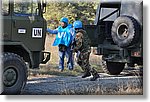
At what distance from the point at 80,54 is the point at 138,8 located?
1.37 m

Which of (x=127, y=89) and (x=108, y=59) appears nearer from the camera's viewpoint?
(x=127, y=89)

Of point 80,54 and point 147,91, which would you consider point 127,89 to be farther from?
point 80,54

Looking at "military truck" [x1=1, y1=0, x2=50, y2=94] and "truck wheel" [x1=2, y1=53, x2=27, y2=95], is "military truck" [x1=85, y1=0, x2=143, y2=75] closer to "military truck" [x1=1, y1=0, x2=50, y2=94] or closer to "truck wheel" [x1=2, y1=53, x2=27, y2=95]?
"military truck" [x1=1, y1=0, x2=50, y2=94]

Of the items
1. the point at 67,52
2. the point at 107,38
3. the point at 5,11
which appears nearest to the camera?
the point at 5,11

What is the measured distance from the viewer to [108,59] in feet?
27.1

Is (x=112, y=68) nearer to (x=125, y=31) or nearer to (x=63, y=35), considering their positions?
(x=125, y=31)

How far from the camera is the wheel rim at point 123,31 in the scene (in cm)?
767

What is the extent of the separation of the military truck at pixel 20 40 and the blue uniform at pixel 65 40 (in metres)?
0.23

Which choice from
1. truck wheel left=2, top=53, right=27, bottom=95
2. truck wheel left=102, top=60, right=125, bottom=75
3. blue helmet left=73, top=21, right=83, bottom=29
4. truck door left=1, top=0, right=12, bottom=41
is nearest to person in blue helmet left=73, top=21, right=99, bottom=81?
blue helmet left=73, top=21, right=83, bottom=29

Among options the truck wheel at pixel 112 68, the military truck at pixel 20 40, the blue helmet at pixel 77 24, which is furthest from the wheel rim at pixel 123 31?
the military truck at pixel 20 40

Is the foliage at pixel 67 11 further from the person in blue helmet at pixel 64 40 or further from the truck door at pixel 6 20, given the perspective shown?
the truck door at pixel 6 20

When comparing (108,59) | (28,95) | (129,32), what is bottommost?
(28,95)

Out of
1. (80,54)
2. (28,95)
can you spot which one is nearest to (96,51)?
(80,54)

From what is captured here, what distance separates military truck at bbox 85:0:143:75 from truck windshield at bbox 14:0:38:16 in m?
1.06
